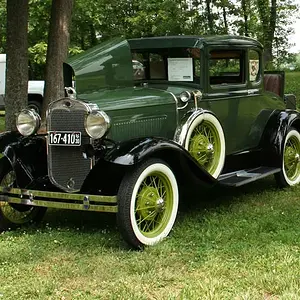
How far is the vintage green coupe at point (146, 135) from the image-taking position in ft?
14.0

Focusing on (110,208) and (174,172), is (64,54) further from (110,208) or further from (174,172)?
(110,208)

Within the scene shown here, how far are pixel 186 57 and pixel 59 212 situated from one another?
6.84 feet

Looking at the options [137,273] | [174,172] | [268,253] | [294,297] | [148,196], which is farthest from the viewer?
[174,172]

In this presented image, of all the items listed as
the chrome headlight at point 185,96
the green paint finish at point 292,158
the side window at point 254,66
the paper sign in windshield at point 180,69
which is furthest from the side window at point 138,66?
the green paint finish at point 292,158

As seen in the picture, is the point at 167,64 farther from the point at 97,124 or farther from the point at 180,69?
the point at 97,124

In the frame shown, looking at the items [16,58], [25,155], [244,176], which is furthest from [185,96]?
[16,58]

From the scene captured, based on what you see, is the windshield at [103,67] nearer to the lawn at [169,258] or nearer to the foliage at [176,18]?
the lawn at [169,258]

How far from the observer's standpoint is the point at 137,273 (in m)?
3.65

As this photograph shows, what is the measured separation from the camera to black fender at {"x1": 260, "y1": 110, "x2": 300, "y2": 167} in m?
5.95

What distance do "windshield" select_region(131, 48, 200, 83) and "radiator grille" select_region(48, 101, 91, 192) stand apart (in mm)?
1334

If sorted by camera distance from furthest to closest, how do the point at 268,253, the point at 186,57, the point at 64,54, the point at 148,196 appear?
the point at 64,54 < the point at 186,57 < the point at 148,196 < the point at 268,253

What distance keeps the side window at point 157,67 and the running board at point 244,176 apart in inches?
48.8

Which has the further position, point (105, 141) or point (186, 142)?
point (186, 142)

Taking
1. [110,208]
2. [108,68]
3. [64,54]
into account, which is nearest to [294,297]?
[110,208]
